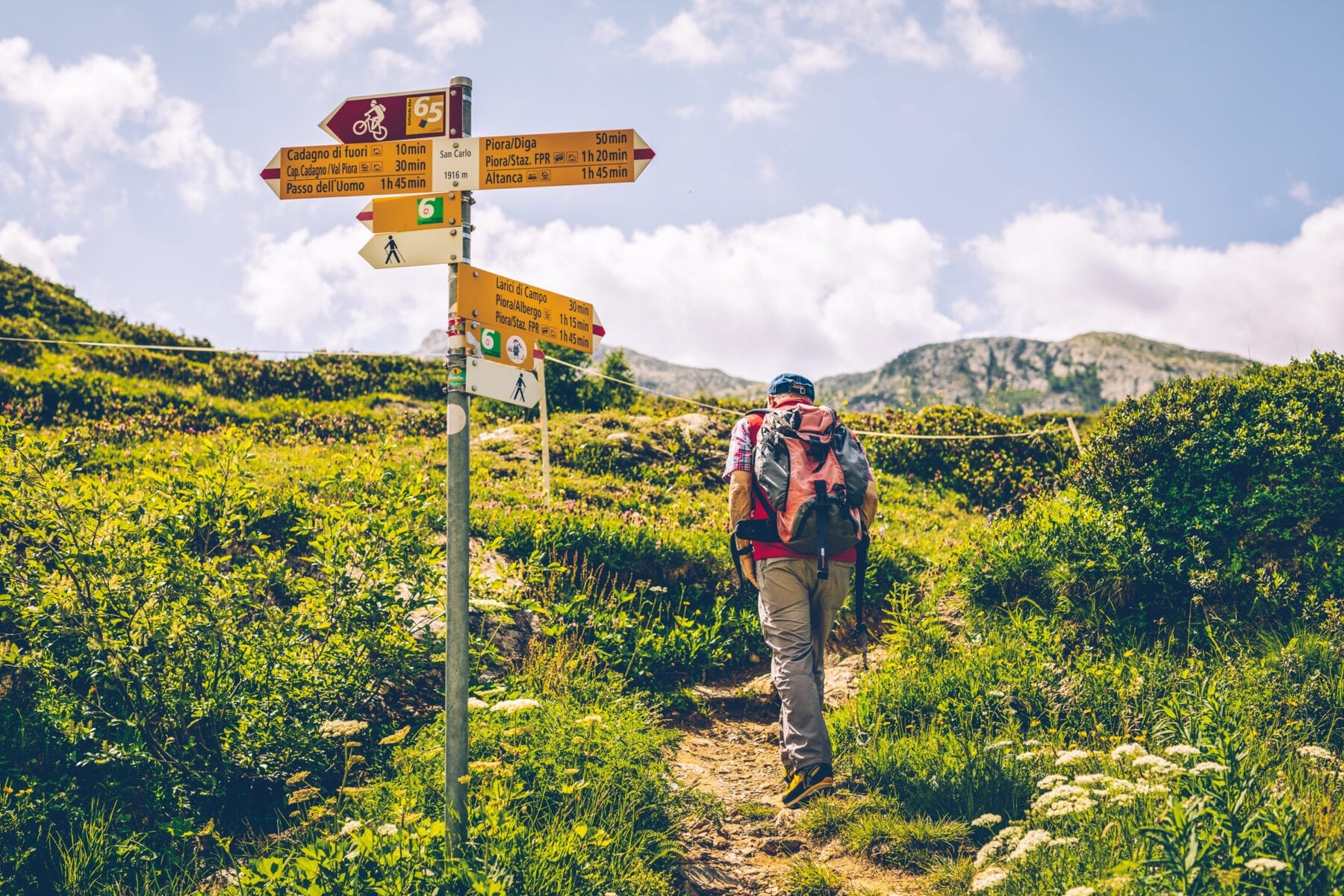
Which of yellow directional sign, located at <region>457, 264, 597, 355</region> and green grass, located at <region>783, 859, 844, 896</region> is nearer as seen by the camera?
yellow directional sign, located at <region>457, 264, 597, 355</region>

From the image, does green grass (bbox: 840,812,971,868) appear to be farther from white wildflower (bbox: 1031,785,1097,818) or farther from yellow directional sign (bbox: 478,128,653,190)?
yellow directional sign (bbox: 478,128,653,190)

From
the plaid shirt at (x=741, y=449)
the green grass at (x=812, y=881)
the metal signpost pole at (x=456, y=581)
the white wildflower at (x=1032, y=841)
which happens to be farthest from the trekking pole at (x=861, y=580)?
the metal signpost pole at (x=456, y=581)

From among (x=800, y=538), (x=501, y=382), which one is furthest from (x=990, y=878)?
(x=501, y=382)

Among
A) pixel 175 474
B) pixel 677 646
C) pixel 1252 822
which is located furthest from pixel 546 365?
pixel 1252 822

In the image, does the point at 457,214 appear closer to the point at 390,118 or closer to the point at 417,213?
the point at 417,213

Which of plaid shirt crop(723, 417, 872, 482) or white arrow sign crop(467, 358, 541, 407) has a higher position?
white arrow sign crop(467, 358, 541, 407)

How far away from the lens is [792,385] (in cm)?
559

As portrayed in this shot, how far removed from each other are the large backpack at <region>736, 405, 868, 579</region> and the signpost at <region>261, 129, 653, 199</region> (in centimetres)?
177

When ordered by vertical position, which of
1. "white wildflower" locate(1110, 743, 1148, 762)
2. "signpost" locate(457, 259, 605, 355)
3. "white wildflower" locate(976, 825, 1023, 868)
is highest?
"signpost" locate(457, 259, 605, 355)

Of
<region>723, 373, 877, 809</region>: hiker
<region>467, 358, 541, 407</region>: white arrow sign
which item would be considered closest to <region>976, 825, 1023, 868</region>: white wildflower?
<region>723, 373, 877, 809</region>: hiker

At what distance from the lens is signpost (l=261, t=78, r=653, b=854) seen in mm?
3670

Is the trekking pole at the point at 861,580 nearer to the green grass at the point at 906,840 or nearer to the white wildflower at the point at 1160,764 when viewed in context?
the green grass at the point at 906,840

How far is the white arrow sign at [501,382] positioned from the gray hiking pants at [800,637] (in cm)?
191

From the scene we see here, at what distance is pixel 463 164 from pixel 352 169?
1.86ft
